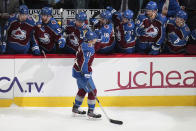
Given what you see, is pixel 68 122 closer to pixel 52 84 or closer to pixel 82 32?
pixel 52 84

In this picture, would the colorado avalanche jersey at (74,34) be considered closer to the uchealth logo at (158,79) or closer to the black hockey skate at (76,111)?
the uchealth logo at (158,79)

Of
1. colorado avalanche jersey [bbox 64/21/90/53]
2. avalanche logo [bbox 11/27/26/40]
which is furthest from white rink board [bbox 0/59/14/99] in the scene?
colorado avalanche jersey [bbox 64/21/90/53]

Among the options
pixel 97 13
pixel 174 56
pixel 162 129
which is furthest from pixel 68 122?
pixel 97 13

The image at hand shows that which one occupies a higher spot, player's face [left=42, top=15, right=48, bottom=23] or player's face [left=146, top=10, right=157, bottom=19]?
player's face [left=146, top=10, right=157, bottom=19]

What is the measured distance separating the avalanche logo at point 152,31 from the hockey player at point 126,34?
208mm

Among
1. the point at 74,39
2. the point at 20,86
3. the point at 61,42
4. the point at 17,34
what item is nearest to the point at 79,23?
the point at 74,39

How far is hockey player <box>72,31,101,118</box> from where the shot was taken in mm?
4957

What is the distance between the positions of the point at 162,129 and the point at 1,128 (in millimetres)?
1997

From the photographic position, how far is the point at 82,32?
556 cm

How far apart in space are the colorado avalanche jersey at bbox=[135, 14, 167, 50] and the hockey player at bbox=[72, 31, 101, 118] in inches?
37.7

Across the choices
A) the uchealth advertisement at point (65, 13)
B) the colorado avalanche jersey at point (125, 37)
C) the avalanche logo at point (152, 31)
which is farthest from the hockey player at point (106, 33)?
the uchealth advertisement at point (65, 13)

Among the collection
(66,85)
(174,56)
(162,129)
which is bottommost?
(162,129)

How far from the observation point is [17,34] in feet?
18.3

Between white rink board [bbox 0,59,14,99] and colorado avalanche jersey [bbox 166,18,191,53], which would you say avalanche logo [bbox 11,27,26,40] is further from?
colorado avalanche jersey [bbox 166,18,191,53]
